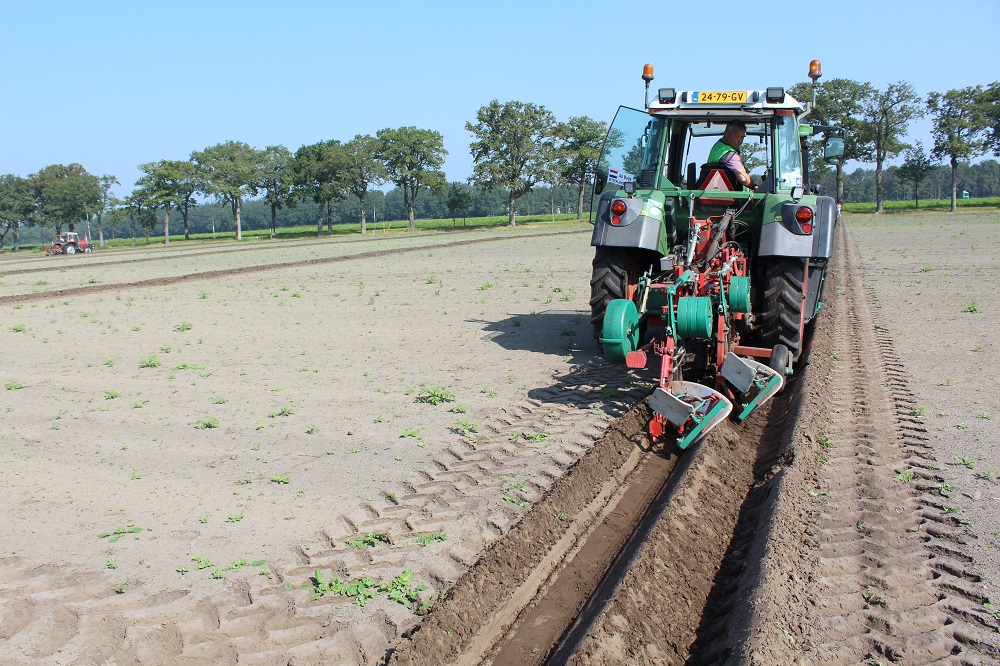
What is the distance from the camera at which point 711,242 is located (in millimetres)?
7023

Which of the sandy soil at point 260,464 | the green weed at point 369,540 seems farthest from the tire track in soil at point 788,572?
the green weed at point 369,540

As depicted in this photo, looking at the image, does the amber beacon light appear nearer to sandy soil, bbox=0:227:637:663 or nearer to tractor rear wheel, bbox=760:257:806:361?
tractor rear wheel, bbox=760:257:806:361

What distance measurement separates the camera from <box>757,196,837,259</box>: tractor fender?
7.18 m

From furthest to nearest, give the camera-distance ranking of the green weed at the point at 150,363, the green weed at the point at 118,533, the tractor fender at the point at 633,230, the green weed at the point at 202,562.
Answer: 1. the green weed at the point at 150,363
2. the tractor fender at the point at 633,230
3. the green weed at the point at 118,533
4. the green weed at the point at 202,562

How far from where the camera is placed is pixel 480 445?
5781 millimetres

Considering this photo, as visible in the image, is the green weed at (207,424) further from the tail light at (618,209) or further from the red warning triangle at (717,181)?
the red warning triangle at (717,181)

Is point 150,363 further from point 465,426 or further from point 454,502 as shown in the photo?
point 454,502

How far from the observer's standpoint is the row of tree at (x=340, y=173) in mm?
63188

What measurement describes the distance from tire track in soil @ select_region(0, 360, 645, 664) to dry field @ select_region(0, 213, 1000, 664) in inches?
0.6

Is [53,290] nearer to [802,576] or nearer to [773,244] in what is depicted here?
[773,244]

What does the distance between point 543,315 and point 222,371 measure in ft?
16.6

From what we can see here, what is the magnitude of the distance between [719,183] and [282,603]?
610cm

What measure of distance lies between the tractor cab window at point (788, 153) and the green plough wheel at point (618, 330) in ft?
8.07

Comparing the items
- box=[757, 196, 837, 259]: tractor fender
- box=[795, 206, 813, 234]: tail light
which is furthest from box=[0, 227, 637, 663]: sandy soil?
box=[795, 206, 813, 234]: tail light
